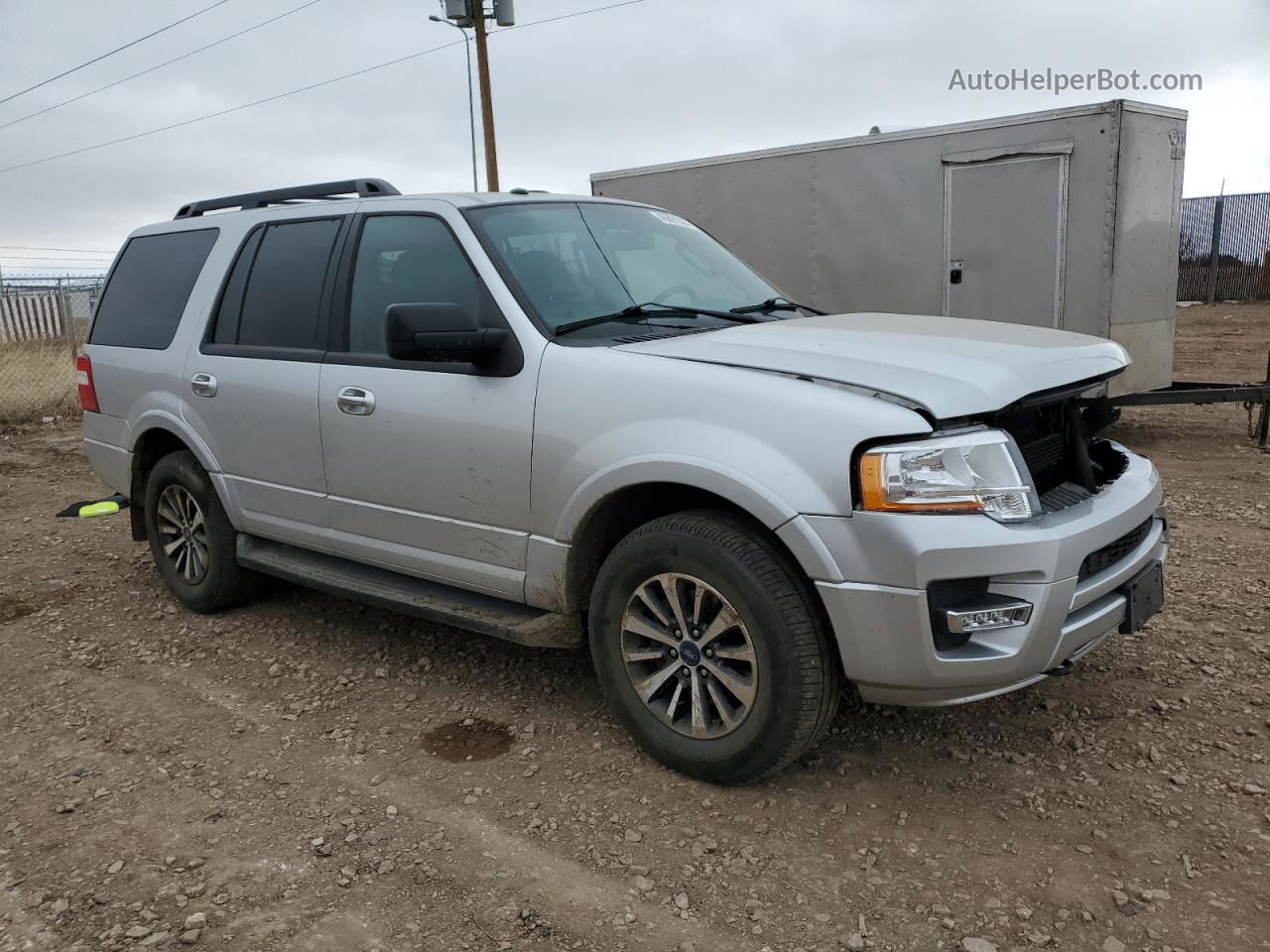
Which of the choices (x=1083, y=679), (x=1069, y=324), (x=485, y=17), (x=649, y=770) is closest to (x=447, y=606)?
(x=649, y=770)

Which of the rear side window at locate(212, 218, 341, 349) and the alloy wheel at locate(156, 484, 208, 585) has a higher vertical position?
the rear side window at locate(212, 218, 341, 349)

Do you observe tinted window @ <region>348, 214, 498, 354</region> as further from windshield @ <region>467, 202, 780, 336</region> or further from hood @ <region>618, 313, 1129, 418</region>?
hood @ <region>618, 313, 1129, 418</region>

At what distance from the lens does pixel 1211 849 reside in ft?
9.55

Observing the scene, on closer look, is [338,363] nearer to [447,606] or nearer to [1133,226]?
[447,606]

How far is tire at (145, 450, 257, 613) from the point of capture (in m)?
4.99

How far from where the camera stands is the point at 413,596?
4.01 metres

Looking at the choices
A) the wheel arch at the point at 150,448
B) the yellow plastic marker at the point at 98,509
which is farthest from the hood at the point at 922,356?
the yellow plastic marker at the point at 98,509

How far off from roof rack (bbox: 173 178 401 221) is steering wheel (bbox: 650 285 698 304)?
4.39 feet

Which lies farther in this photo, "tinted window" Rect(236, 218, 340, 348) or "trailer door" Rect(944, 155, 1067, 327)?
"trailer door" Rect(944, 155, 1067, 327)

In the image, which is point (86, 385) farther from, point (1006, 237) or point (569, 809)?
point (1006, 237)

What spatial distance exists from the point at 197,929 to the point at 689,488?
182cm

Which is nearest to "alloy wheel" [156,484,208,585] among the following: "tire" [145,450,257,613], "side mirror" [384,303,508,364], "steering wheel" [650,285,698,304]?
"tire" [145,450,257,613]

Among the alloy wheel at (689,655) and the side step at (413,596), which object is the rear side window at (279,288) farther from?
the alloy wheel at (689,655)

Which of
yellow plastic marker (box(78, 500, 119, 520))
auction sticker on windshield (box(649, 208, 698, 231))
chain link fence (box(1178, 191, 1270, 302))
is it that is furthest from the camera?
chain link fence (box(1178, 191, 1270, 302))
